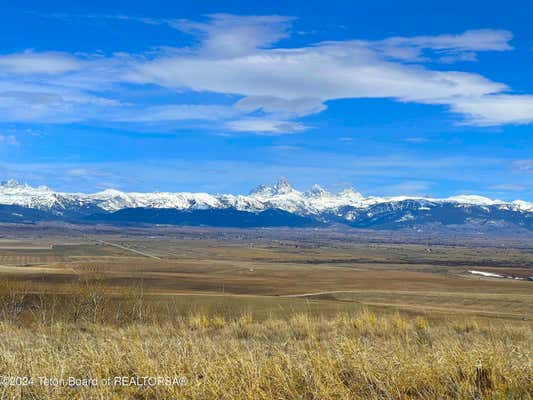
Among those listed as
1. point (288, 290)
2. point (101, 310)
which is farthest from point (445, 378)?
point (288, 290)

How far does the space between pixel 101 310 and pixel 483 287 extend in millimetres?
77330

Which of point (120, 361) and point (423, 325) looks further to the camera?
point (423, 325)

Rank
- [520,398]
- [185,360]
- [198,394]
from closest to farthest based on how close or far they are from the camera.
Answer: [520,398] < [198,394] < [185,360]

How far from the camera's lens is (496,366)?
762cm

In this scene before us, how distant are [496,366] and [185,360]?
15.0ft

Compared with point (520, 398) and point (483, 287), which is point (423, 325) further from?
point (483, 287)

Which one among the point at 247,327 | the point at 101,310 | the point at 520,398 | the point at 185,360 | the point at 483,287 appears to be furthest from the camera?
the point at 483,287

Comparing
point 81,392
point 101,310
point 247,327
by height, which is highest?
point 81,392

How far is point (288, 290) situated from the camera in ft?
269

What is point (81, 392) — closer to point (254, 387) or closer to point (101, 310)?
point (254, 387)

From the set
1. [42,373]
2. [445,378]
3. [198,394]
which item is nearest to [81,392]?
[42,373]

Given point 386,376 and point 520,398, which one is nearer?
point 520,398

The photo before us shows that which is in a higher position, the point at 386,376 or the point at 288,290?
the point at 386,376

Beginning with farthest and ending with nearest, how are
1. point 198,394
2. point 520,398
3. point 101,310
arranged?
point 101,310, point 198,394, point 520,398
